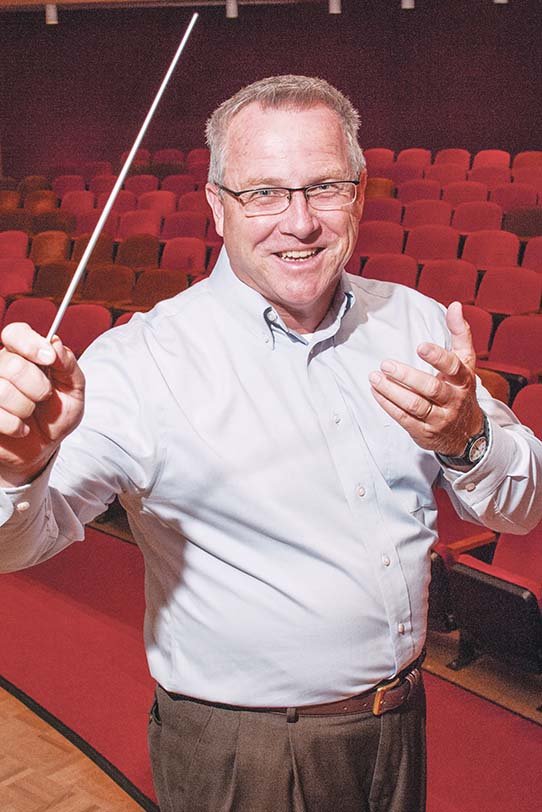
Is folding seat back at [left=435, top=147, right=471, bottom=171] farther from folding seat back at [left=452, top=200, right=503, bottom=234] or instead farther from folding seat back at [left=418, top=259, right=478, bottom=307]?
folding seat back at [left=418, top=259, right=478, bottom=307]

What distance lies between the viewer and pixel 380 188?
241 inches

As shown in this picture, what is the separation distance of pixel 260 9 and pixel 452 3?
5.56 ft

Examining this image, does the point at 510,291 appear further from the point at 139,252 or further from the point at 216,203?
the point at 216,203

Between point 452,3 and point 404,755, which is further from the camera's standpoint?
point 452,3

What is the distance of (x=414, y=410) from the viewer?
807 millimetres

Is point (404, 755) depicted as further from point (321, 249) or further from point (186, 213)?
point (186, 213)

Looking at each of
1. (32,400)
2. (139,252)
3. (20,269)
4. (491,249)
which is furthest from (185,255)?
(32,400)

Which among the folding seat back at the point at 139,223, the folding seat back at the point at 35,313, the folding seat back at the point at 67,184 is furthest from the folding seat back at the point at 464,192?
the folding seat back at the point at 67,184

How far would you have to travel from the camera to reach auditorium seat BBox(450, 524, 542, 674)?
1.80 meters

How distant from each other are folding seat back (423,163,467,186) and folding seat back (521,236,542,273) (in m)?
2.19

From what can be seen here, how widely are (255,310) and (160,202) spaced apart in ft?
17.0

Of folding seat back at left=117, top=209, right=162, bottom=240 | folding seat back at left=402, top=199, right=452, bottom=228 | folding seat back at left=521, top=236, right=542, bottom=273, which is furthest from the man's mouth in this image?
folding seat back at left=117, top=209, right=162, bottom=240

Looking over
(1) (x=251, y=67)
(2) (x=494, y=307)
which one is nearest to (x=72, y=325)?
(2) (x=494, y=307)

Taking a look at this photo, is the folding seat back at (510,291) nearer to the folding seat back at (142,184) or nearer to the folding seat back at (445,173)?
the folding seat back at (445,173)
